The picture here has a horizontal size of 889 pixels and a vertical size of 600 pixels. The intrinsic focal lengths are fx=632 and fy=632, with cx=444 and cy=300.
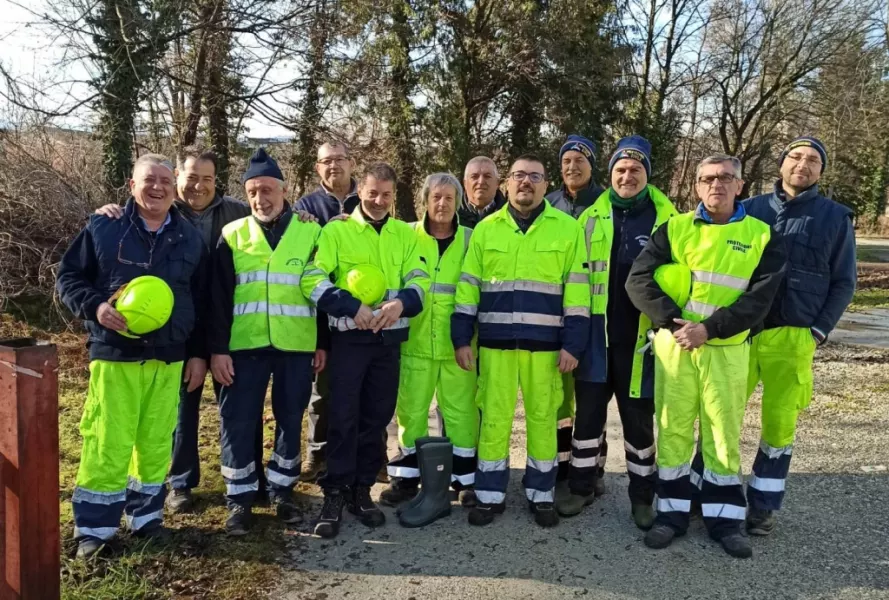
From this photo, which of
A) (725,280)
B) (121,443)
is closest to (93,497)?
(121,443)

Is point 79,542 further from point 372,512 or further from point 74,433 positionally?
point 74,433

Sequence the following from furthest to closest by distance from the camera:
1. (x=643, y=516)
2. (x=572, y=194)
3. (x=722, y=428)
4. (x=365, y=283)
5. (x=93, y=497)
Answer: (x=572, y=194) → (x=643, y=516) → (x=365, y=283) → (x=722, y=428) → (x=93, y=497)

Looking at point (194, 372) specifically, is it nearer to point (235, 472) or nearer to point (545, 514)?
point (235, 472)

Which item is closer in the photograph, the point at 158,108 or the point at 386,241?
the point at 386,241

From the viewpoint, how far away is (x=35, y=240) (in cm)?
914

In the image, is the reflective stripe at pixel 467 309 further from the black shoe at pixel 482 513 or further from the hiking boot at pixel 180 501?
the hiking boot at pixel 180 501

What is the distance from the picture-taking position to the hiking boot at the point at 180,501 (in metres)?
4.15

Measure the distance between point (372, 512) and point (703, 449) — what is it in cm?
213

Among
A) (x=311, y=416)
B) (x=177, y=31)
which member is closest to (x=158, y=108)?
(x=177, y=31)

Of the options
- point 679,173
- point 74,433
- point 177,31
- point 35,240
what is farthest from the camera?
point 679,173

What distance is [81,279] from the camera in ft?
11.7

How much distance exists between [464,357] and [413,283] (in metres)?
0.60

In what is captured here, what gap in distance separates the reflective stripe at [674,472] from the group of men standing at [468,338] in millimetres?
16

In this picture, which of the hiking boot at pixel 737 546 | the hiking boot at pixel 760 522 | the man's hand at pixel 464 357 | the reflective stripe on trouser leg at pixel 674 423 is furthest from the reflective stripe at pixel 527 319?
the hiking boot at pixel 760 522
